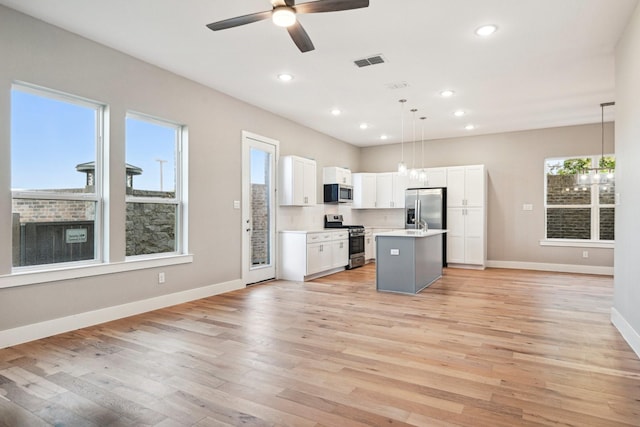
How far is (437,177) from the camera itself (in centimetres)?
801

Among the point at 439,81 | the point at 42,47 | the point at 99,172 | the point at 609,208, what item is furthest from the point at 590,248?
the point at 42,47

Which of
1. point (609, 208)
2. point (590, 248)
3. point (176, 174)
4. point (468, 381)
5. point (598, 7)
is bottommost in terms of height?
point (468, 381)

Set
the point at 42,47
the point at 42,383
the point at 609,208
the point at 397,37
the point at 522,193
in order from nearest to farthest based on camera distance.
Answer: the point at 42,383 < the point at 42,47 < the point at 397,37 < the point at 609,208 < the point at 522,193

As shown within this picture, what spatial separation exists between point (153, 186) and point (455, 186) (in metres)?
5.92

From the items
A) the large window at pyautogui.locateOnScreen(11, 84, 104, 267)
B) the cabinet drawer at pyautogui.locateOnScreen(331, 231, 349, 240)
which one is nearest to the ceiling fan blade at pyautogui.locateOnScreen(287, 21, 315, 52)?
the large window at pyautogui.locateOnScreen(11, 84, 104, 267)

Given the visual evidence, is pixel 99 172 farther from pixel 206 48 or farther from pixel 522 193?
pixel 522 193

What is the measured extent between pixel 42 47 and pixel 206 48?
1.45 m

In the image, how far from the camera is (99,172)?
12.8 ft

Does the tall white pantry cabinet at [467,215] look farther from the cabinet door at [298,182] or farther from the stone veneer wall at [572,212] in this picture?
the cabinet door at [298,182]

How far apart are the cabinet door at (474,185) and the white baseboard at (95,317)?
5298 mm

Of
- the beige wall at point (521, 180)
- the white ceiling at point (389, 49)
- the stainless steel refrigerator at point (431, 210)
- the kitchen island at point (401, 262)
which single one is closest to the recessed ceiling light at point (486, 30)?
the white ceiling at point (389, 49)

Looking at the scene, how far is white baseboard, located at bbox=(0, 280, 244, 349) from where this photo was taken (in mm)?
3170

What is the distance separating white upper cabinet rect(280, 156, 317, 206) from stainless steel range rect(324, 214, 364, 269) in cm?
116

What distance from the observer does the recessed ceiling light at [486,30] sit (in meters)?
3.42
